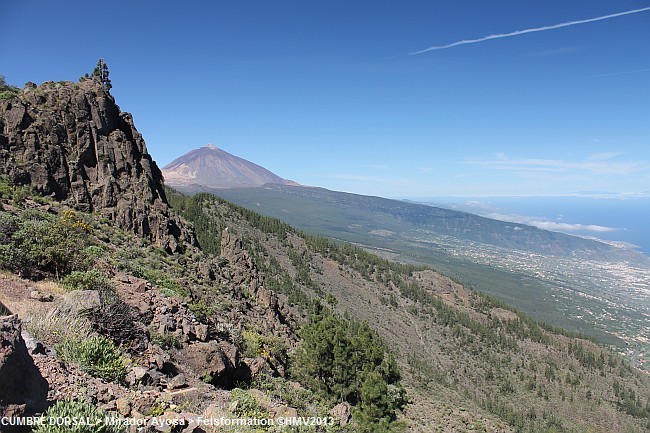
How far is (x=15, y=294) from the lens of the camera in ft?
29.5

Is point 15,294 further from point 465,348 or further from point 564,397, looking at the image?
point 564,397

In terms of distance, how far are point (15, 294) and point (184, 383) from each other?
196 inches

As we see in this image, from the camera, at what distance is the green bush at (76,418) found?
4324 millimetres

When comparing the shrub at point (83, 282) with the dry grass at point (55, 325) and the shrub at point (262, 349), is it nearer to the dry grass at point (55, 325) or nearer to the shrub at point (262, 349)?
the dry grass at point (55, 325)

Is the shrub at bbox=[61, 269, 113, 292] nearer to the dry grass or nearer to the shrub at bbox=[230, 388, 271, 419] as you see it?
the dry grass

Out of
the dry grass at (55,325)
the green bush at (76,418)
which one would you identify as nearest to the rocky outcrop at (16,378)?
the green bush at (76,418)

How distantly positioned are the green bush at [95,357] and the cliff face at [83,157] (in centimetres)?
2209

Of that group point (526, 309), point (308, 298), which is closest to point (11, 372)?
point (308, 298)

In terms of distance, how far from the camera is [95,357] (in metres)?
7.22

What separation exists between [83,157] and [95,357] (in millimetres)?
Answer: 27569

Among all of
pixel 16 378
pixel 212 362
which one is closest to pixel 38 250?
pixel 212 362

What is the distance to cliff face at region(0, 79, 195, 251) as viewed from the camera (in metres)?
24.8

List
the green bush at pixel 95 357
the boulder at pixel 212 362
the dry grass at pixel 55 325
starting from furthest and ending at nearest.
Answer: the boulder at pixel 212 362, the dry grass at pixel 55 325, the green bush at pixel 95 357

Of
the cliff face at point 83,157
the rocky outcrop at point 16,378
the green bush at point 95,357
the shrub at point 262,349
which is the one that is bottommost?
the shrub at point 262,349
